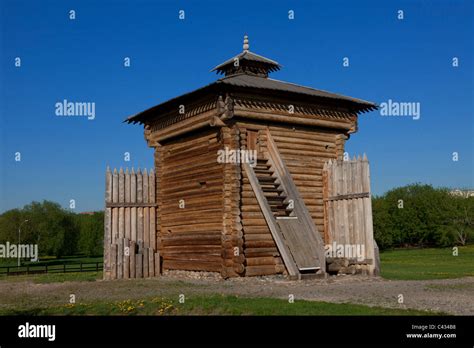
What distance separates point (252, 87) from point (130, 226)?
8.42m

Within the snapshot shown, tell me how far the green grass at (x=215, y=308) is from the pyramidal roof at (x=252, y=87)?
9.62 meters

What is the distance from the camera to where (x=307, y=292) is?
14781 mm

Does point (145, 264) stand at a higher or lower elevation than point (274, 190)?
lower

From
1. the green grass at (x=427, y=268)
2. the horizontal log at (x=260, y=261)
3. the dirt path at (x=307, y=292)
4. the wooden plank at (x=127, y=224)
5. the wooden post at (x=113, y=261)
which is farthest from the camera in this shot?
the wooden plank at (x=127, y=224)

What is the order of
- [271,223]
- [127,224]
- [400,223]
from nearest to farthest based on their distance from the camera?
[271,223]
[127,224]
[400,223]

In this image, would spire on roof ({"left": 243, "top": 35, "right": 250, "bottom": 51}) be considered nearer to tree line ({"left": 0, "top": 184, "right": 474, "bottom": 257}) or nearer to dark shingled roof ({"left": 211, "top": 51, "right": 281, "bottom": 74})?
dark shingled roof ({"left": 211, "top": 51, "right": 281, "bottom": 74})

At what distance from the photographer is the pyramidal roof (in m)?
20.3

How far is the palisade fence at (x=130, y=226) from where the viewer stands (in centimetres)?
2269

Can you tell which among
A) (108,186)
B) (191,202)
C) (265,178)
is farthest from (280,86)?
(108,186)

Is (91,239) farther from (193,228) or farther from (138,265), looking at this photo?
(193,228)

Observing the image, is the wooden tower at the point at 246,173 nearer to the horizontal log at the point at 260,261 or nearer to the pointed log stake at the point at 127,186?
the horizontal log at the point at 260,261

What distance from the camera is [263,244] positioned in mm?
20078

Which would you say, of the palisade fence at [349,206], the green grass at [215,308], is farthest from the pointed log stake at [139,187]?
the green grass at [215,308]

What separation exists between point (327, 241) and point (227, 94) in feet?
24.5
